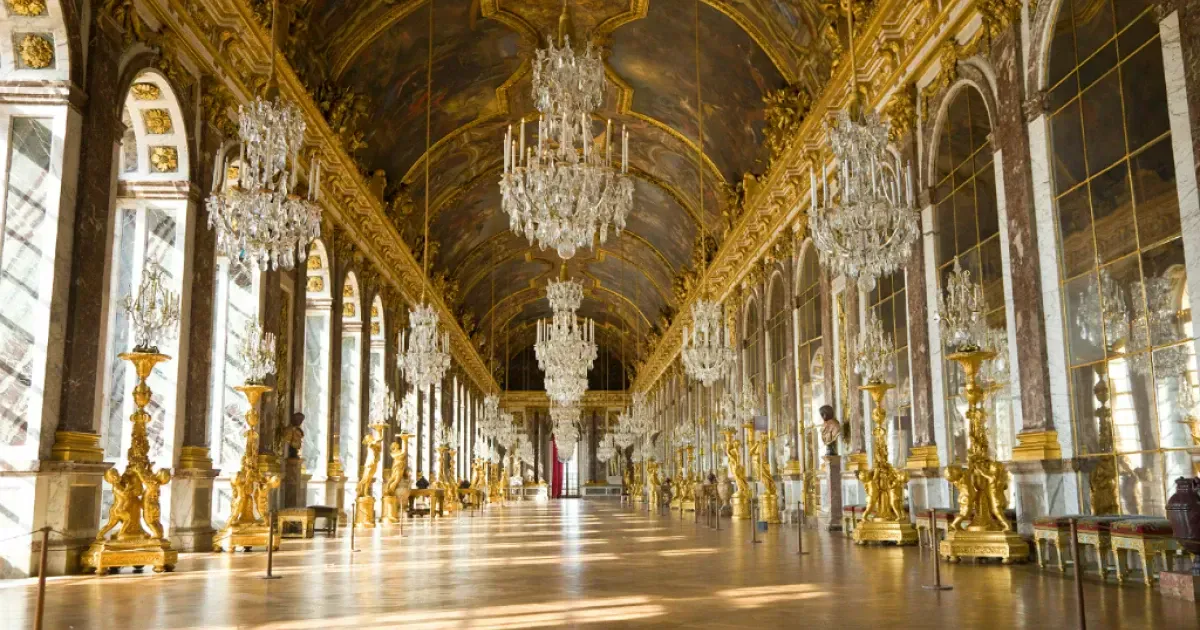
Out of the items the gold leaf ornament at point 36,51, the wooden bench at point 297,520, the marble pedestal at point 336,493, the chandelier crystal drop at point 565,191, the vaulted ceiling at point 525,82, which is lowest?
the wooden bench at point 297,520

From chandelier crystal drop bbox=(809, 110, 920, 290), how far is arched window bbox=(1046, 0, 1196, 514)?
1.53 meters

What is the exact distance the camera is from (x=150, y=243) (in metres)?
11.2

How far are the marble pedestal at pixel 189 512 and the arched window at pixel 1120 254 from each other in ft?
30.6

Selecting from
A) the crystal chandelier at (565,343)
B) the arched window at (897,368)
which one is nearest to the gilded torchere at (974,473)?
the arched window at (897,368)

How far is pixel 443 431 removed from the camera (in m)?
27.2

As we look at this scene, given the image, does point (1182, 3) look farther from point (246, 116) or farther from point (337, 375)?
point (337, 375)

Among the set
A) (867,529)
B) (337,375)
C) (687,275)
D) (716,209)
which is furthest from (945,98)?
(687,275)

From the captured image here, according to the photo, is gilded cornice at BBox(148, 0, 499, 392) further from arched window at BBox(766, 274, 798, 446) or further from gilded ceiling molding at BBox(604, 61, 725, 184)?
arched window at BBox(766, 274, 798, 446)

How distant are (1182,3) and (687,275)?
23073mm

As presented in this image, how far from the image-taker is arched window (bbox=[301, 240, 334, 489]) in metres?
17.7

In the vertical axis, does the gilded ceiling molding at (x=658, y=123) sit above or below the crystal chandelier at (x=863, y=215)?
above

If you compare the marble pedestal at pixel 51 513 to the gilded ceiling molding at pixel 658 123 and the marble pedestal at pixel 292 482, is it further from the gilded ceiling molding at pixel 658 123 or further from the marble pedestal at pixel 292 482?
the gilded ceiling molding at pixel 658 123

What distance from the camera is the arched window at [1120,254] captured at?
7320 mm

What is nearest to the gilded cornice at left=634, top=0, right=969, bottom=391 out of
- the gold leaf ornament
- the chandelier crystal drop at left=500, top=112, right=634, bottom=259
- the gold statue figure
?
the chandelier crystal drop at left=500, top=112, right=634, bottom=259
